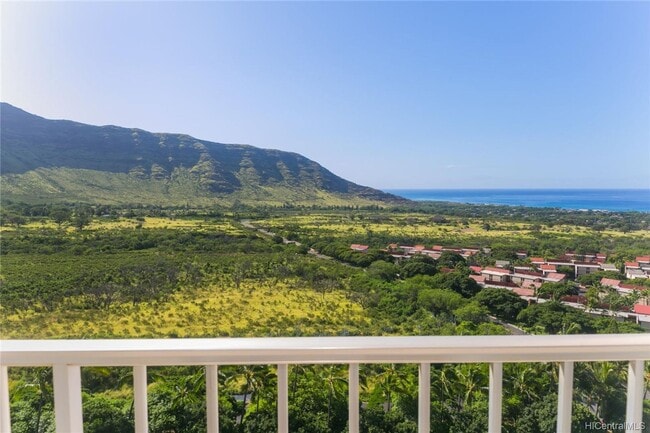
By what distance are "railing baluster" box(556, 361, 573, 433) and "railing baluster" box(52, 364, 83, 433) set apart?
1.48m

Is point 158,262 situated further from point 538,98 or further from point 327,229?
point 538,98

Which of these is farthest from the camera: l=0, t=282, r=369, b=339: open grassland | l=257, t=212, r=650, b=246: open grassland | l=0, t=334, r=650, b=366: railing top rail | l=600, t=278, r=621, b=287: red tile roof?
l=257, t=212, r=650, b=246: open grassland

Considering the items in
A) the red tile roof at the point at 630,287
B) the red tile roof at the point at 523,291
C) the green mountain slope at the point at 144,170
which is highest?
the green mountain slope at the point at 144,170

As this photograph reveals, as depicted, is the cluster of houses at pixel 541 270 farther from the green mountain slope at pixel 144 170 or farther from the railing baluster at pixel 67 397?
the railing baluster at pixel 67 397

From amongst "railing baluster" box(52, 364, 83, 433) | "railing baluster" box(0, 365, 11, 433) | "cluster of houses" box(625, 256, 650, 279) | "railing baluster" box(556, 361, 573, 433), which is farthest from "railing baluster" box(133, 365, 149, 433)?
"cluster of houses" box(625, 256, 650, 279)

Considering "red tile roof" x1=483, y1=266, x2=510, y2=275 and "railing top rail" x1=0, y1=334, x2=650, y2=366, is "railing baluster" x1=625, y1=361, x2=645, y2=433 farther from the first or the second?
"red tile roof" x1=483, y1=266, x2=510, y2=275

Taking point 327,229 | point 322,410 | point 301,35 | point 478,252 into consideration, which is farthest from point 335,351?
point 301,35

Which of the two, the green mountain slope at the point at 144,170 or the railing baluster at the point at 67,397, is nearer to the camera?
the railing baluster at the point at 67,397

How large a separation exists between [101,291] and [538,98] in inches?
92.7

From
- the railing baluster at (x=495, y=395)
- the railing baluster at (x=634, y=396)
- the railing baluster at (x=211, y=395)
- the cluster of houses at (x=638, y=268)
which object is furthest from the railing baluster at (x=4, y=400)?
the cluster of houses at (x=638, y=268)

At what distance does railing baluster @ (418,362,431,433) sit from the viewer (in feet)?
3.74

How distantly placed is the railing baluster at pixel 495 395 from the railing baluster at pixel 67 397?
1.26m

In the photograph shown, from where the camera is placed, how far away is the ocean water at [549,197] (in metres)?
1.84

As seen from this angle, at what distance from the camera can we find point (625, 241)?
5.95 feet
